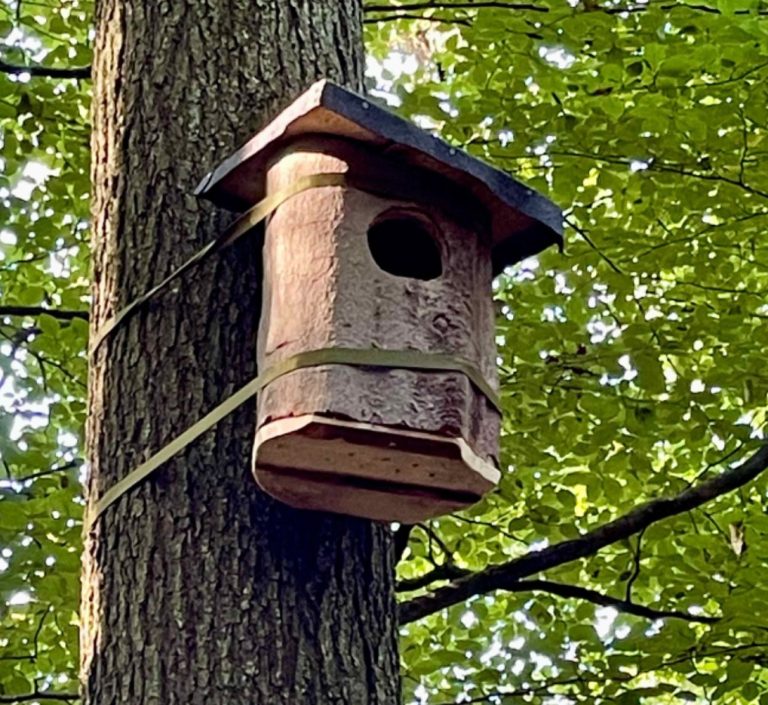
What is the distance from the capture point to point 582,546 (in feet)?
7.16

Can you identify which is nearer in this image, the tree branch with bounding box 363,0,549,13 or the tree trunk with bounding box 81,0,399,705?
the tree trunk with bounding box 81,0,399,705

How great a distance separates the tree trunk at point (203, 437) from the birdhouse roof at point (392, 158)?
0.36 ft

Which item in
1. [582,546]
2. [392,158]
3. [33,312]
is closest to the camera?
[392,158]

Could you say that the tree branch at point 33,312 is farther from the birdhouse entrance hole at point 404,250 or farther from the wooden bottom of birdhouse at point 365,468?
the wooden bottom of birdhouse at point 365,468

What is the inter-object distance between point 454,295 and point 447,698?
6.47ft

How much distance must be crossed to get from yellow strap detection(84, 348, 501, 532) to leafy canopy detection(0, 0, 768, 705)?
1.17m

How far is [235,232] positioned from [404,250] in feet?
0.84

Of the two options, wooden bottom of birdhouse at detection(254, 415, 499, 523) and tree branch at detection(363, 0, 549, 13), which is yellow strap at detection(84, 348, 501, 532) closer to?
wooden bottom of birdhouse at detection(254, 415, 499, 523)

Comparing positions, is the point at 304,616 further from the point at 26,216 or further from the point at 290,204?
the point at 26,216

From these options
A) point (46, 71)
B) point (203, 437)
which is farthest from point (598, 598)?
point (46, 71)

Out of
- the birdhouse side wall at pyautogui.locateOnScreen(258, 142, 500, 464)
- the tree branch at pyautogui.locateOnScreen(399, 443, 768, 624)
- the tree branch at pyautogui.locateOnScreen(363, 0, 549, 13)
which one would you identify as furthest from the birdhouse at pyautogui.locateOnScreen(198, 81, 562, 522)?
the tree branch at pyautogui.locateOnScreen(363, 0, 549, 13)

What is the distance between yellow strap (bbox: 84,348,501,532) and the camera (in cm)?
148

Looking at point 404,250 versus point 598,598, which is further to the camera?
point 598,598

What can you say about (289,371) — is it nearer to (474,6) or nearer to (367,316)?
(367,316)
